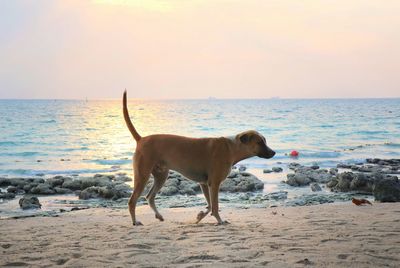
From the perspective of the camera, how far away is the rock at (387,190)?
1012 centimetres

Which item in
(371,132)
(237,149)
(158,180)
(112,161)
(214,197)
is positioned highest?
(237,149)

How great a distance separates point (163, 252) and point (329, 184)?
892 centimetres

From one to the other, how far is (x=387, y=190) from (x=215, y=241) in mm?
5675

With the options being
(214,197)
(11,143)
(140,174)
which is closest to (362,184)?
(214,197)

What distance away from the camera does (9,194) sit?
12.0m

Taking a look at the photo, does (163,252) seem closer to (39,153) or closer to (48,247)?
(48,247)

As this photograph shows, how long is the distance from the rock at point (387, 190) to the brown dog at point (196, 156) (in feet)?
12.0

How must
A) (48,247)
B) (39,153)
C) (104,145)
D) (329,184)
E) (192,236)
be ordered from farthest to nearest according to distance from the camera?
(104,145)
(39,153)
(329,184)
(192,236)
(48,247)

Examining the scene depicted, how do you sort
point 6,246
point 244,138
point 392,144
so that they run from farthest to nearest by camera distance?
point 392,144 → point 244,138 → point 6,246

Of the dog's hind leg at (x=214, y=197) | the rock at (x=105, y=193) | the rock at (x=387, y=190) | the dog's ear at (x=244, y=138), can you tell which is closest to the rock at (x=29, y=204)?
the rock at (x=105, y=193)

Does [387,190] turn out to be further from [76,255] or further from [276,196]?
[76,255]

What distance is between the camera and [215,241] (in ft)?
19.3

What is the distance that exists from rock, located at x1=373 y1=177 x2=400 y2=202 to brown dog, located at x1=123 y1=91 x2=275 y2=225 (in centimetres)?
367


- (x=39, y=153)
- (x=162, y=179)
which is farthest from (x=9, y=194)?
(x=39, y=153)
